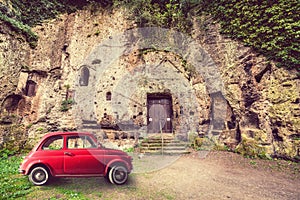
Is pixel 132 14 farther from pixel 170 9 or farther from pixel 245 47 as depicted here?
pixel 245 47

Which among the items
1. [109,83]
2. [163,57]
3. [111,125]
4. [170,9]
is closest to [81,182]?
[111,125]

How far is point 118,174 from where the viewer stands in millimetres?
4527

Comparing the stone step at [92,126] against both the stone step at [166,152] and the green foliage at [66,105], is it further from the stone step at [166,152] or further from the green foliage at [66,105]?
the stone step at [166,152]

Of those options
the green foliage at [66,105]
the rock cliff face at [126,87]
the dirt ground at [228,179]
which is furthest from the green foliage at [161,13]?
the dirt ground at [228,179]

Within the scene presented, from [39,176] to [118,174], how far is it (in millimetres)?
2134

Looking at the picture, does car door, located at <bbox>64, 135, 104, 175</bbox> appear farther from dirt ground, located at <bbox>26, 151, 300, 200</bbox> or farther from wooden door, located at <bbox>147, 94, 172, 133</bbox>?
wooden door, located at <bbox>147, 94, 172, 133</bbox>

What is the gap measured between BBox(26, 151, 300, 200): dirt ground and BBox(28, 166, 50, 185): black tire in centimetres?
20

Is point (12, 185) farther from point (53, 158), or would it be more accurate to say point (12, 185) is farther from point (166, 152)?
point (166, 152)

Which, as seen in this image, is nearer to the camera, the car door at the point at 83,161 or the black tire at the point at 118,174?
the car door at the point at 83,161

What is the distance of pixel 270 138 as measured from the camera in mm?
7641

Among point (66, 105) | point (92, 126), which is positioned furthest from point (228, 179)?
point (66, 105)

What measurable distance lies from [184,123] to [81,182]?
772 centimetres

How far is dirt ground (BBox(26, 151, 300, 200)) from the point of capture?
4043mm

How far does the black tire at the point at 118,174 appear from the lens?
4.45m
